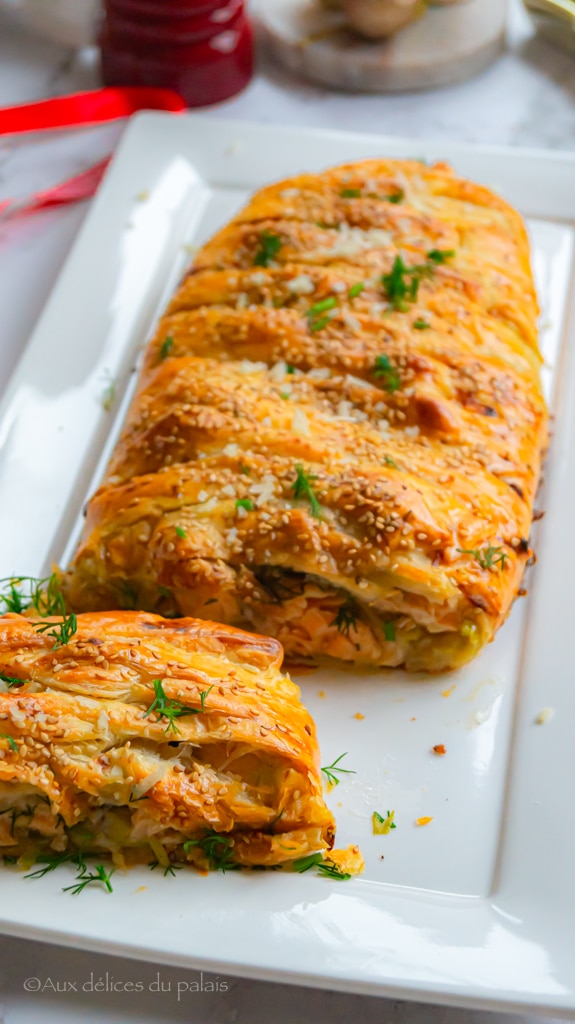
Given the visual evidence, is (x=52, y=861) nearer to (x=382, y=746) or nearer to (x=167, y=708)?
(x=167, y=708)

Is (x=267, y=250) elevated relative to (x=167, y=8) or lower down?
lower down

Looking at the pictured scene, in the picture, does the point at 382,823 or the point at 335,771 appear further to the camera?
the point at 335,771

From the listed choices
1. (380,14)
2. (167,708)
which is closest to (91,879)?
(167,708)

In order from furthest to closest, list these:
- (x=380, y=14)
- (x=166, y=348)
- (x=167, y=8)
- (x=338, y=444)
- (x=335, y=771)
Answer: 1. (x=380, y=14)
2. (x=167, y=8)
3. (x=166, y=348)
4. (x=338, y=444)
5. (x=335, y=771)

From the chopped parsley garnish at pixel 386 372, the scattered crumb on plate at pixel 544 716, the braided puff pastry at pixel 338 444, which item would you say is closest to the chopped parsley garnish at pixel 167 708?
the braided puff pastry at pixel 338 444

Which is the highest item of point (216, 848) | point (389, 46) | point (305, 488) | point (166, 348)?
point (389, 46)

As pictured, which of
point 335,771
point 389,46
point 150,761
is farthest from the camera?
point 389,46

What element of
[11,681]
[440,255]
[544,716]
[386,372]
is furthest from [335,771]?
[440,255]

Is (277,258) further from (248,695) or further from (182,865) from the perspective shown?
(182,865)
